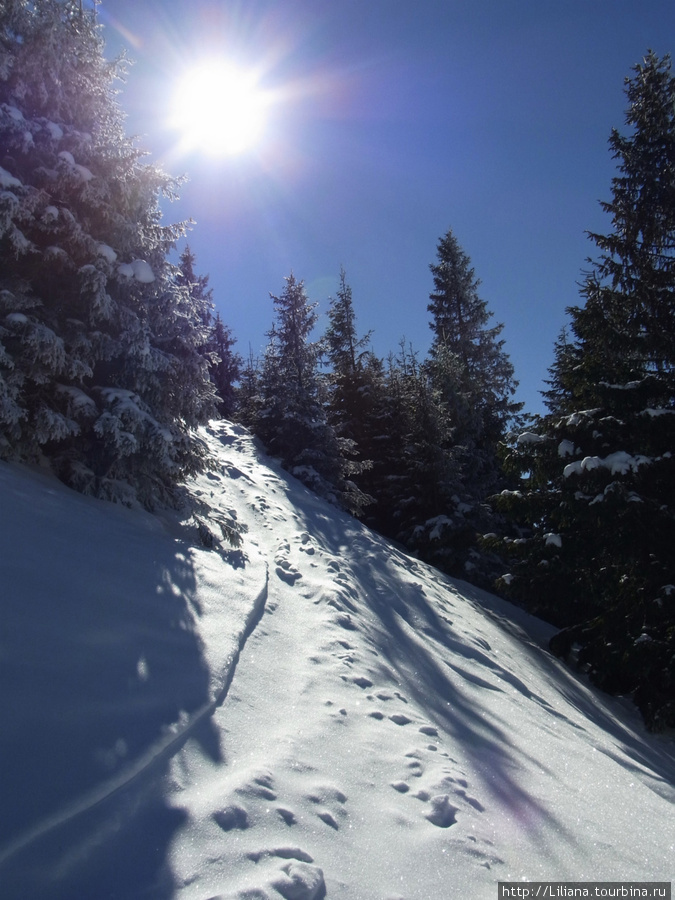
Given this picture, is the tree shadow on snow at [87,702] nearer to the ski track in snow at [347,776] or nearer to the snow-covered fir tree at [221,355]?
the ski track in snow at [347,776]

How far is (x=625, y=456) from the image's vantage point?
9.06m

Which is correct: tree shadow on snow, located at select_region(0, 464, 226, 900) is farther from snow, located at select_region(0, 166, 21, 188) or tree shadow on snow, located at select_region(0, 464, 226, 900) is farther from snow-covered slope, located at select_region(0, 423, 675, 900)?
snow, located at select_region(0, 166, 21, 188)

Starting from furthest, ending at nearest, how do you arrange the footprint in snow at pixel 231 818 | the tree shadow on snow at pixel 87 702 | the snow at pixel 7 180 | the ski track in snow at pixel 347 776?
1. the snow at pixel 7 180
2. the footprint in snow at pixel 231 818
3. the ski track in snow at pixel 347 776
4. the tree shadow on snow at pixel 87 702

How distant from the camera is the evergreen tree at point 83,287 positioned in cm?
750

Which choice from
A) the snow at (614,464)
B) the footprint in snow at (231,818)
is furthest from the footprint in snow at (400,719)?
the snow at (614,464)

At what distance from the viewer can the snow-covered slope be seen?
2775mm

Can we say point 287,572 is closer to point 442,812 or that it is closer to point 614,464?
point 442,812

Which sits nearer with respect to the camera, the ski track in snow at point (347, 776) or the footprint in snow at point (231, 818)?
the ski track in snow at point (347, 776)

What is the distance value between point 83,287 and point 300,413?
12.7 metres

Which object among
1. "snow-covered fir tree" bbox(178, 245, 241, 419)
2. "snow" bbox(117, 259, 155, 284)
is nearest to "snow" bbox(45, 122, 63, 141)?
"snow" bbox(117, 259, 155, 284)

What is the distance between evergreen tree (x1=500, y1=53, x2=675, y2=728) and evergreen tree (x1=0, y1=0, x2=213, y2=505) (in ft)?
23.4

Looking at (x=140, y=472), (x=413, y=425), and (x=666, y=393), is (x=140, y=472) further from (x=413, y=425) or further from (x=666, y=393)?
(x=413, y=425)

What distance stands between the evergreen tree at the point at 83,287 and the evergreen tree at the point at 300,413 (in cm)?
1041

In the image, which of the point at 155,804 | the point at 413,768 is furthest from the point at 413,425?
the point at 155,804
